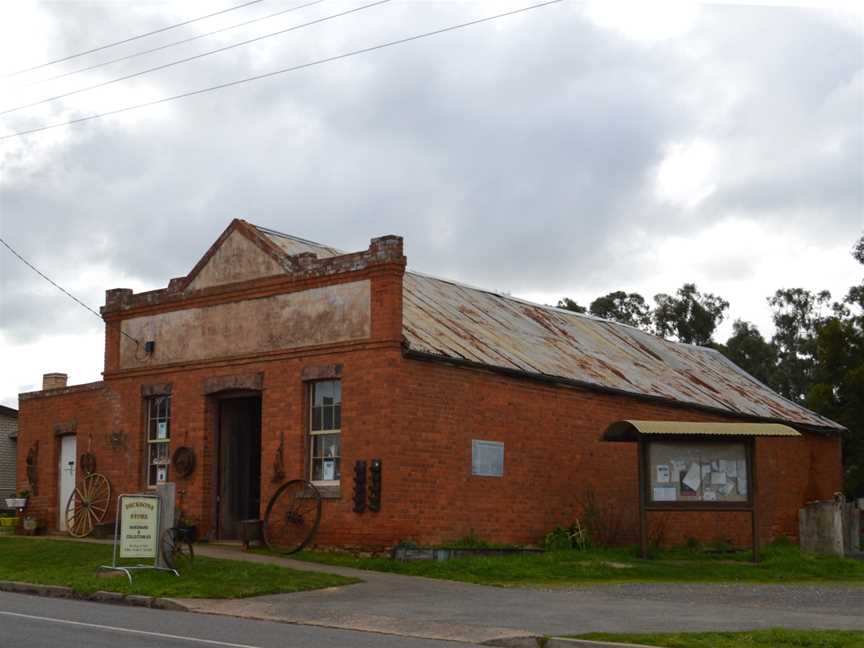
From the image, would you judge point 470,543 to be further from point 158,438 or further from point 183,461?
point 158,438

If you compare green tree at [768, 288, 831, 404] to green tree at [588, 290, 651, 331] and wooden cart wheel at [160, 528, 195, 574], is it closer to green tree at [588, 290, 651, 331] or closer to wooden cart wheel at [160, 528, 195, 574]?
green tree at [588, 290, 651, 331]

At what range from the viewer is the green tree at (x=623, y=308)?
2712 inches

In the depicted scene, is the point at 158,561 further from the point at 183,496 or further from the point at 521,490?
the point at 521,490

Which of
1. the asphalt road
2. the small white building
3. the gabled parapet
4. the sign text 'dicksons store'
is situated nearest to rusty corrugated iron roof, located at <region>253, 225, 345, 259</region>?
the gabled parapet

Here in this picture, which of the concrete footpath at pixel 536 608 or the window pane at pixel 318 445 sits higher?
the window pane at pixel 318 445

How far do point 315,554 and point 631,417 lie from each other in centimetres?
907

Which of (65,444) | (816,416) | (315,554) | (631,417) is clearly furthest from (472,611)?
(816,416)

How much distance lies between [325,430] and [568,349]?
8227 millimetres

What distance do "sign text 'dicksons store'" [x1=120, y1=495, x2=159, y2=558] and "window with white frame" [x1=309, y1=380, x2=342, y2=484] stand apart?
194 inches

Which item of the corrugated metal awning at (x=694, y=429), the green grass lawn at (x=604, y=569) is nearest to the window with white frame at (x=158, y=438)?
the green grass lawn at (x=604, y=569)

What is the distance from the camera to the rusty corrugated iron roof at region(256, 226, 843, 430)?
2442cm

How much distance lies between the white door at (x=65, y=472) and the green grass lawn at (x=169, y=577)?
6.76 metres

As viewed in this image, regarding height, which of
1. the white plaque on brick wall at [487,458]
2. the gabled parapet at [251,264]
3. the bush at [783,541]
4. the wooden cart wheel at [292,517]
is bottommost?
the bush at [783,541]

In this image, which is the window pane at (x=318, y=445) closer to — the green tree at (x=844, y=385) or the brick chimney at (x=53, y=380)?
the brick chimney at (x=53, y=380)
